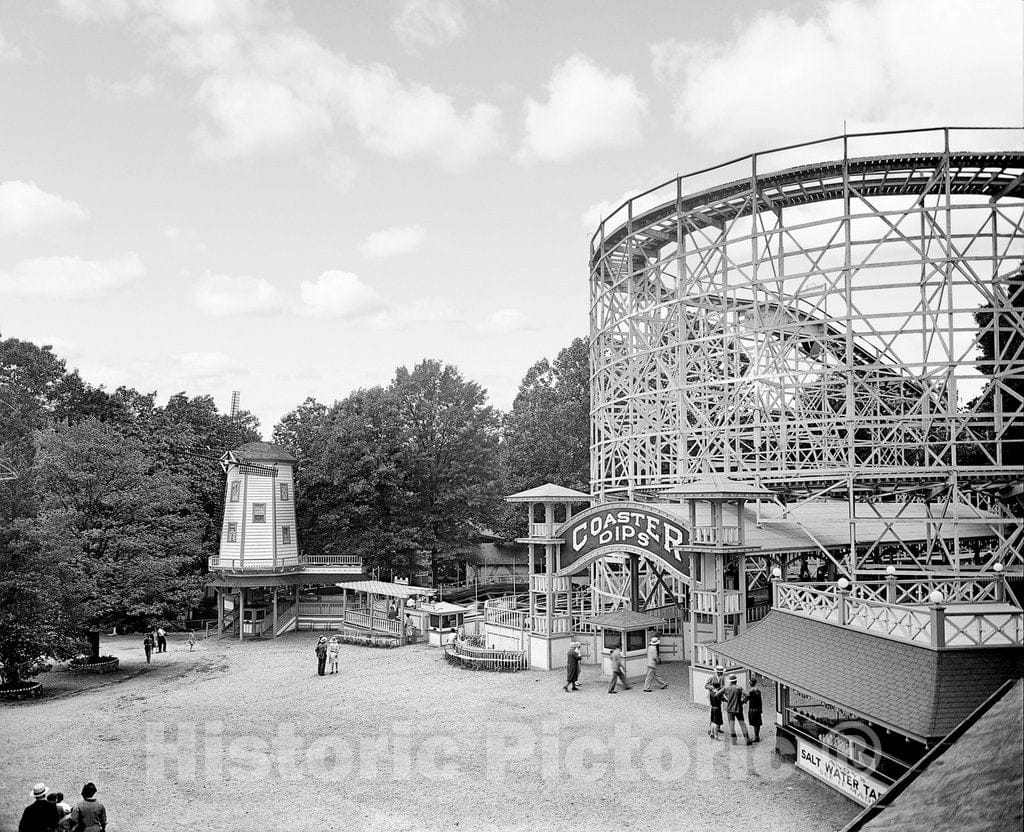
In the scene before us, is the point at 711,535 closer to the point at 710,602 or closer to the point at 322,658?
the point at 710,602

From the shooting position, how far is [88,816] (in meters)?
10.8

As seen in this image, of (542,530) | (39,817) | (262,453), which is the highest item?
(262,453)

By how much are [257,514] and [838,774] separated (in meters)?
30.1

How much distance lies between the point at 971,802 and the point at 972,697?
8734 mm

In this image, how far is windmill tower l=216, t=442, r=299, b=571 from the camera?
3731 cm

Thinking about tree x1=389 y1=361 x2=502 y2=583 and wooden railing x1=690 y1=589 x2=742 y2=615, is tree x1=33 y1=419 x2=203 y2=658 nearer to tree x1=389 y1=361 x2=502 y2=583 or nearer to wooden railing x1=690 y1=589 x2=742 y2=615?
tree x1=389 y1=361 x2=502 y2=583

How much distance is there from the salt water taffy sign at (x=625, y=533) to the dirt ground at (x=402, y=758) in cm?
348

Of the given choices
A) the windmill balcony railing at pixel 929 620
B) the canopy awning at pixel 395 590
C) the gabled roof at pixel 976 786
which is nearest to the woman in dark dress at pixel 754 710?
the windmill balcony railing at pixel 929 620

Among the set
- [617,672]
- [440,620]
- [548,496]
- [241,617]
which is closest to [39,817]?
[617,672]

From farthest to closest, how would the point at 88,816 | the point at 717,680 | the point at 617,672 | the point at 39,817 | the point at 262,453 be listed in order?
1. the point at 262,453
2. the point at 617,672
3. the point at 717,680
4. the point at 88,816
5. the point at 39,817

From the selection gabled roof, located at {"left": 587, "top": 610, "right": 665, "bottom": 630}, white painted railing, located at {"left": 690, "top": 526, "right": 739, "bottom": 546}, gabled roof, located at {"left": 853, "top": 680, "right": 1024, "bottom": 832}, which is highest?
white painted railing, located at {"left": 690, "top": 526, "right": 739, "bottom": 546}

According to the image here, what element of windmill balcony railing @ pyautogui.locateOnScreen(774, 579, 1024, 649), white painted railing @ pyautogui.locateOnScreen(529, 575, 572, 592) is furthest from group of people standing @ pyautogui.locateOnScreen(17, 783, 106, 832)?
white painted railing @ pyautogui.locateOnScreen(529, 575, 572, 592)

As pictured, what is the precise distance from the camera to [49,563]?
78.0ft

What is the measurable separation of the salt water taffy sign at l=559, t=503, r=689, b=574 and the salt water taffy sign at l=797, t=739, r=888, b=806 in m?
7.75
